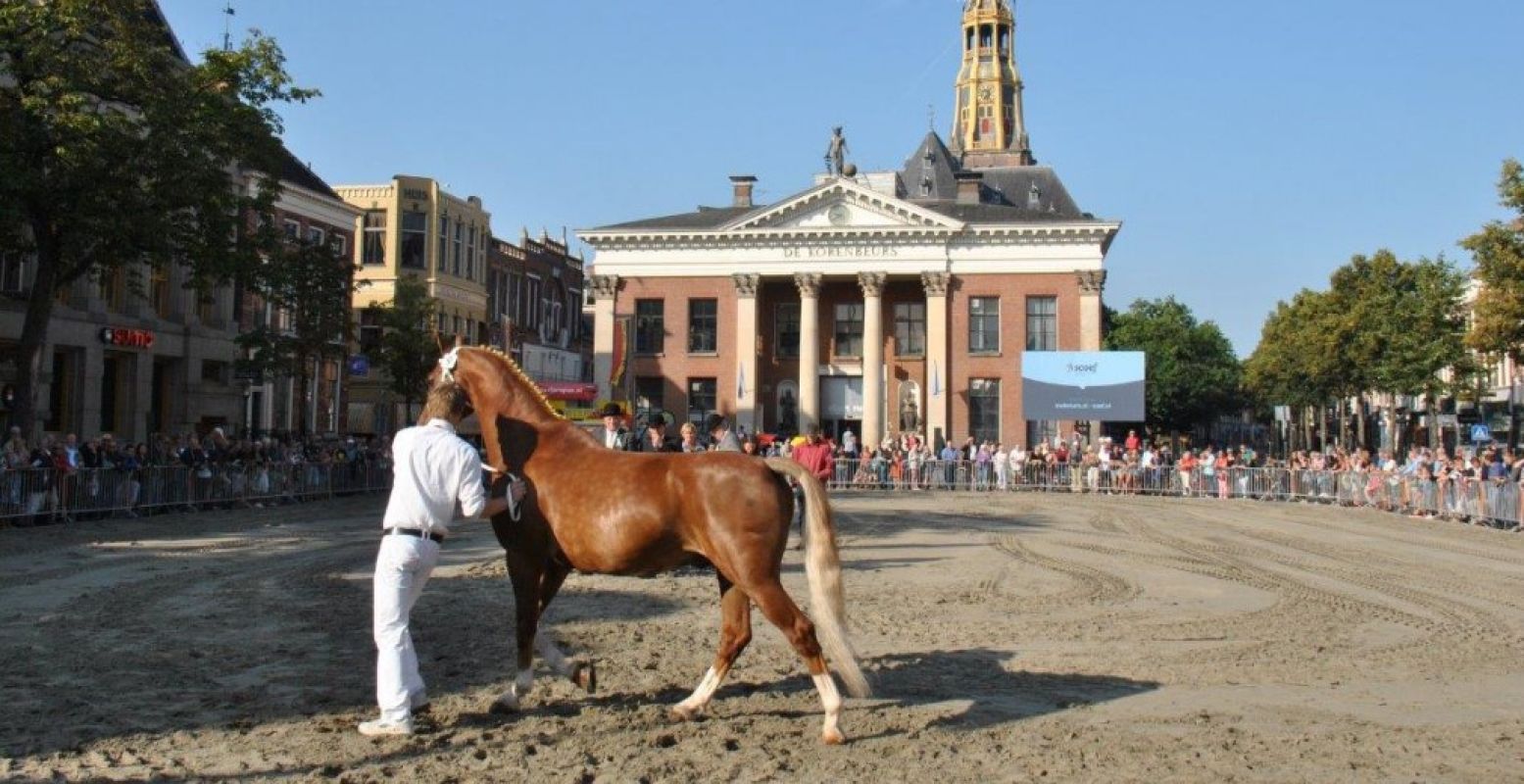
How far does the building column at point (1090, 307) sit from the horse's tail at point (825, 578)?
50.8 meters

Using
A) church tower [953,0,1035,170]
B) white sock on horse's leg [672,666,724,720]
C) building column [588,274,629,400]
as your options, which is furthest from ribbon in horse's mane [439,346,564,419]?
church tower [953,0,1035,170]

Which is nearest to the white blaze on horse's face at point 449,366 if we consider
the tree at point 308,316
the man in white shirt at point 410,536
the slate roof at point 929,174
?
the man in white shirt at point 410,536

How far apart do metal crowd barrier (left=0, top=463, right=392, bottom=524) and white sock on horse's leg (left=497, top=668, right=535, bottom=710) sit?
57.7 ft

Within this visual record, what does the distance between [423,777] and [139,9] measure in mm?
26843

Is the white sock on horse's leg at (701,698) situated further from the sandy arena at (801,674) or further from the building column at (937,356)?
the building column at (937,356)

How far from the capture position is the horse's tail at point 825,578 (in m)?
7.49

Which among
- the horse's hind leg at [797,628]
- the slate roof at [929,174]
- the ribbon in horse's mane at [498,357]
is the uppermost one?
the slate roof at [929,174]

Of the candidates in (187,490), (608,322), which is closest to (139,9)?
(187,490)

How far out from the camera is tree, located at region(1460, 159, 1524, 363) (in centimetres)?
3225

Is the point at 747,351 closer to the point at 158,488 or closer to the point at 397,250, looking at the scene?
the point at 397,250

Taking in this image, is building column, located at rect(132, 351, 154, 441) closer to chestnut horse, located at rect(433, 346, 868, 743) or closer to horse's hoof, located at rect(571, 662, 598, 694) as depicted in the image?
chestnut horse, located at rect(433, 346, 868, 743)

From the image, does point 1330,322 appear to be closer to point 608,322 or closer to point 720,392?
point 720,392

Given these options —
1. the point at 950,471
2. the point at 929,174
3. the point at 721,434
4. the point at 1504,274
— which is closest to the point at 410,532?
the point at 721,434

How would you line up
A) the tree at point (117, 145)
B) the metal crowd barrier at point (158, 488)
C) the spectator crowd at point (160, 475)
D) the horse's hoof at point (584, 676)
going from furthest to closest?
the tree at point (117, 145), the spectator crowd at point (160, 475), the metal crowd barrier at point (158, 488), the horse's hoof at point (584, 676)
